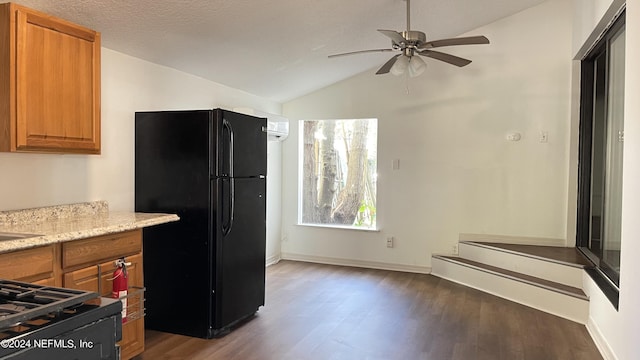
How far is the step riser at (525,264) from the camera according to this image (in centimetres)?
423

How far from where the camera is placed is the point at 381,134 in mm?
5832

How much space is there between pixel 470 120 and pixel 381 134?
3.47 feet

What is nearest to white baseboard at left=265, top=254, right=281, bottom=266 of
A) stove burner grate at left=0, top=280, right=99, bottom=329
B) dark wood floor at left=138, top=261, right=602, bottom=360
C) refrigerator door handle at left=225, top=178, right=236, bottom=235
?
dark wood floor at left=138, top=261, right=602, bottom=360

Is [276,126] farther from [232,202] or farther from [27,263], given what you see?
[27,263]

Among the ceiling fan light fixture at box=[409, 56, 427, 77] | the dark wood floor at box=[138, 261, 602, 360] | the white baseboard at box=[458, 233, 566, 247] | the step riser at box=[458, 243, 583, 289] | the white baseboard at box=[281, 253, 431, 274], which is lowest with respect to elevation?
the dark wood floor at box=[138, 261, 602, 360]

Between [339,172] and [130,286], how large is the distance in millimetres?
3604

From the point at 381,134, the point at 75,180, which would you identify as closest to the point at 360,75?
the point at 381,134

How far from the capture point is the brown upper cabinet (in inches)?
93.4

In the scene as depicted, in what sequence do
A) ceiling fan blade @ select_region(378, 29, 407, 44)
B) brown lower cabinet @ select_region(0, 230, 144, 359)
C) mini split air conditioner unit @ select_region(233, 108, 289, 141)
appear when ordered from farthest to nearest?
mini split air conditioner unit @ select_region(233, 108, 289, 141) < ceiling fan blade @ select_region(378, 29, 407, 44) < brown lower cabinet @ select_region(0, 230, 144, 359)

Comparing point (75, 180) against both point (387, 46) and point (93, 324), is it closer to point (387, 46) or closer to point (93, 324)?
point (93, 324)

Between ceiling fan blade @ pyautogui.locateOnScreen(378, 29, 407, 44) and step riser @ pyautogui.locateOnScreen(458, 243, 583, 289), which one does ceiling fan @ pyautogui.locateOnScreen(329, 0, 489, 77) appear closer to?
ceiling fan blade @ pyautogui.locateOnScreen(378, 29, 407, 44)

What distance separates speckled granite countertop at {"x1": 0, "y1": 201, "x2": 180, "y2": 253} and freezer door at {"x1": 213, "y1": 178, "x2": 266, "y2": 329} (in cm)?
48

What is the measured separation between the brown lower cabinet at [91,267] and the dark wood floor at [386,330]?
0.37 meters

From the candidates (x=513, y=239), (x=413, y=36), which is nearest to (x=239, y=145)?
(x=413, y=36)
